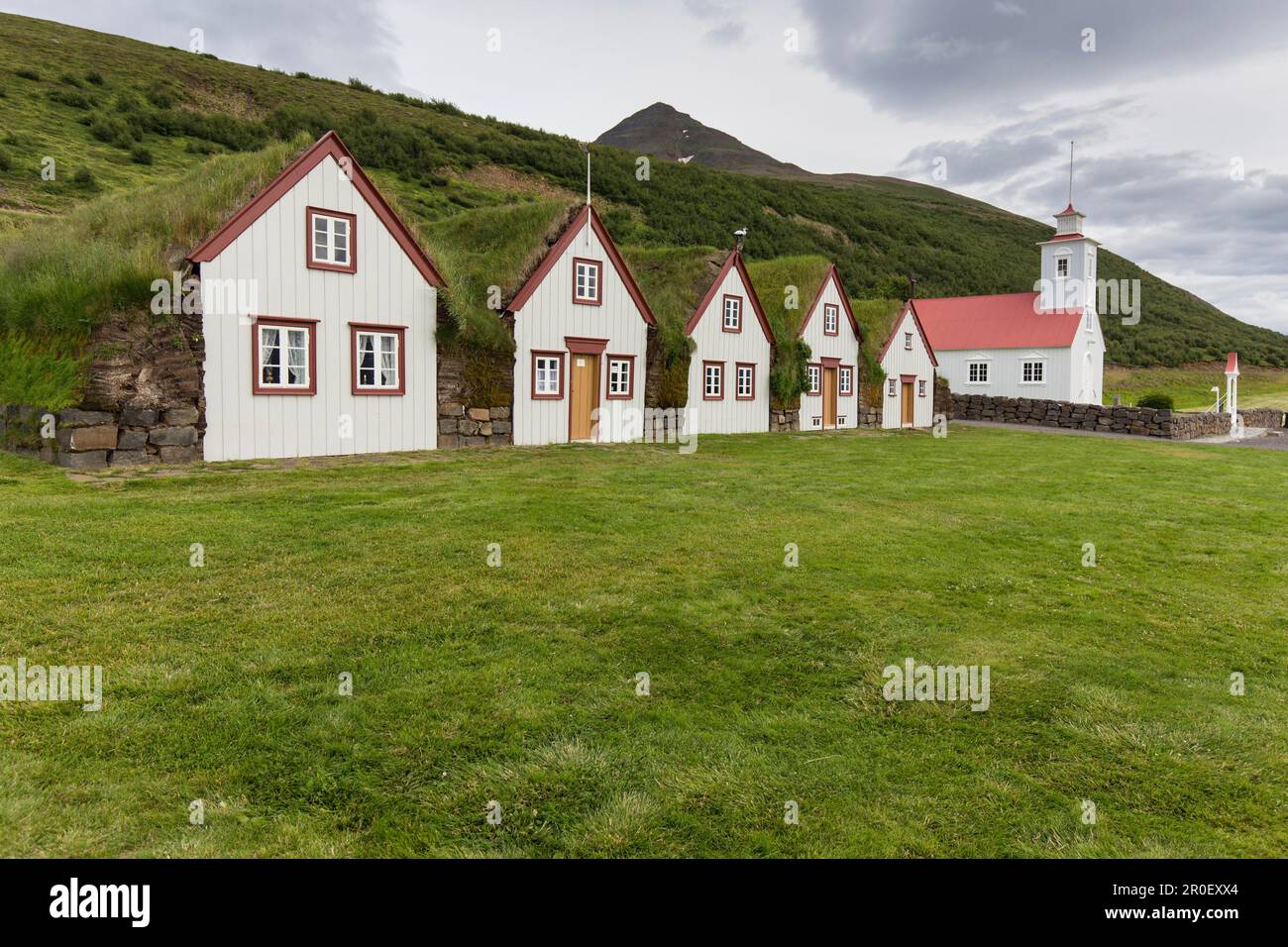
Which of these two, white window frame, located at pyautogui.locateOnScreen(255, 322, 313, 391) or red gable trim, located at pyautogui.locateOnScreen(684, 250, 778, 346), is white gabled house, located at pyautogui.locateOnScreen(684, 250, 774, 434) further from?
white window frame, located at pyautogui.locateOnScreen(255, 322, 313, 391)

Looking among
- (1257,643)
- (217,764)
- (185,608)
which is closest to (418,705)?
(217,764)

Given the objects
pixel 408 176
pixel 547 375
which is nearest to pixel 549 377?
pixel 547 375

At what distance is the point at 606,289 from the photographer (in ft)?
84.0

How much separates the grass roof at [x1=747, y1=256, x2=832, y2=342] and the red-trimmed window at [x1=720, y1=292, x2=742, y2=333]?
1547 millimetres

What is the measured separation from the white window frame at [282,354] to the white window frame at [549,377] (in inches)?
267

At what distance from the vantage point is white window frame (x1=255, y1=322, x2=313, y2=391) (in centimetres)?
1798

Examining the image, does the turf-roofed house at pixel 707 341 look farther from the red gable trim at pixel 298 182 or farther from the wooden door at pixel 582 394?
the red gable trim at pixel 298 182

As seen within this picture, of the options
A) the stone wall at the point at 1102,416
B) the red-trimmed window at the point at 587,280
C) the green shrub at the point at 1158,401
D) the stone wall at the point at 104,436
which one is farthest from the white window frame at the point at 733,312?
the green shrub at the point at 1158,401

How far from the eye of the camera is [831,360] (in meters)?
35.9

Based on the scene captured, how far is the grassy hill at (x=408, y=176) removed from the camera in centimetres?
3922

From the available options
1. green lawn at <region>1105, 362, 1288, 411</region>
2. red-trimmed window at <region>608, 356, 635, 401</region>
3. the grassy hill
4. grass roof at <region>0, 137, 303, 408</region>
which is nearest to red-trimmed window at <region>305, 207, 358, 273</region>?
grass roof at <region>0, 137, 303, 408</region>

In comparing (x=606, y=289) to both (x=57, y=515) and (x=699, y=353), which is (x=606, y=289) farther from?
(x=57, y=515)

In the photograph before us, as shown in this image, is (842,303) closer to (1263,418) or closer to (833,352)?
(833,352)

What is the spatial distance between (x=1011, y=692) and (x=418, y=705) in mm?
4337
